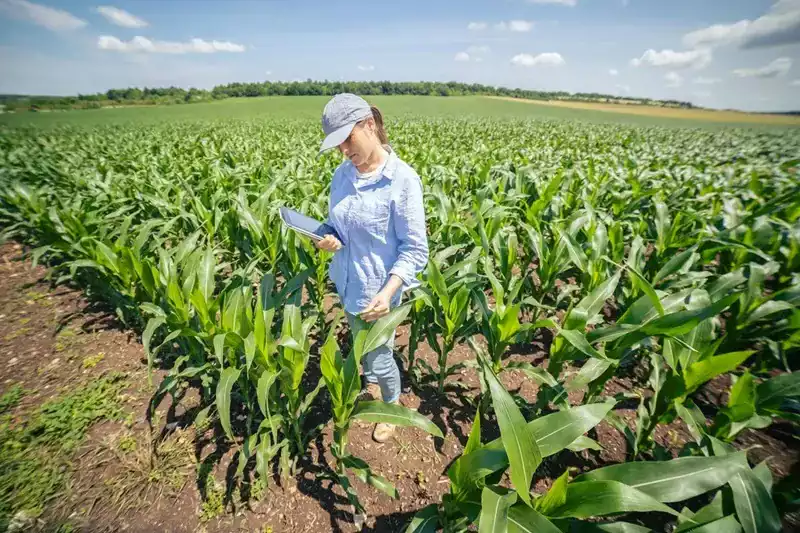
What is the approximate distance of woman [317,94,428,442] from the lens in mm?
1533

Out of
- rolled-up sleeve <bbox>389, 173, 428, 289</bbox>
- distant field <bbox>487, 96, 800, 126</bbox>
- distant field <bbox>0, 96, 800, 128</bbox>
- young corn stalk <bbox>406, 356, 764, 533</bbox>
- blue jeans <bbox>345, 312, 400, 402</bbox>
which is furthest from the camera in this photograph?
distant field <bbox>487, 96, 800, 126</bbox>

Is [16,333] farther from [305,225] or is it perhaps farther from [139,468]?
[305,225]

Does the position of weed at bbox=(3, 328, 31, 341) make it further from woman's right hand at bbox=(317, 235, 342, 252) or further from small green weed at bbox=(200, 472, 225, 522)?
woman's right hand at bbox=(317, 235, 342, 252)

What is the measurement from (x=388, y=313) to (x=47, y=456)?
241 cm

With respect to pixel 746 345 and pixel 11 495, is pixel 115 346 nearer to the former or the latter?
pixel 11 495

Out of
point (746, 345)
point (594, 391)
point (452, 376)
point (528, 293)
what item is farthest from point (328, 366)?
point (746, 345)

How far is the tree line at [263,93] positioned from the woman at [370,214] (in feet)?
169

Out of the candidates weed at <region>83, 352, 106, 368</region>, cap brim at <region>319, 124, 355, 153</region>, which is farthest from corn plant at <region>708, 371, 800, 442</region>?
weed at <region>83, 352, 106, 368</region>

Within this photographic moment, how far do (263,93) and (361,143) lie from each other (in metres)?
83.9

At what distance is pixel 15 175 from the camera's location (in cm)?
580

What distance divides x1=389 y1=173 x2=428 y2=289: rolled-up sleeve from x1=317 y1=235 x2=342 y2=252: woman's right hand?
32cm

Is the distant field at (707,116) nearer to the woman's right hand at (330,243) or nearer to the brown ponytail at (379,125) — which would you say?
the brown ponytail at (379,125)

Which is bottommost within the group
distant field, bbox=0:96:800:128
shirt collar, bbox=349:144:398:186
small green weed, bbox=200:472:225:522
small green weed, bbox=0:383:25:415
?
small green weed, bbox=200:472:225:522

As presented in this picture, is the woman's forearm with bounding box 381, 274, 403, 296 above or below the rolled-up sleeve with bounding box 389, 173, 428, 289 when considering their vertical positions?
below
